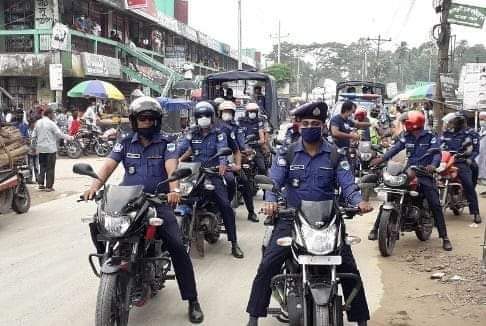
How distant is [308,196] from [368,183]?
0.47m

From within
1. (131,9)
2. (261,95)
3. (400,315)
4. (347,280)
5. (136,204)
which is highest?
(131,9)

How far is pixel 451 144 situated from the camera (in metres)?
8.99

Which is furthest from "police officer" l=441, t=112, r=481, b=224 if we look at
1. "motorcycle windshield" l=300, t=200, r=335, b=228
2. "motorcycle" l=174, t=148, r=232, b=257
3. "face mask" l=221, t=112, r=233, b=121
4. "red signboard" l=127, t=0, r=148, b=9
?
"red signboard" l=127, t=0, r=148, b=9

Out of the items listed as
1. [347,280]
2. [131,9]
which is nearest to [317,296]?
[347,280]

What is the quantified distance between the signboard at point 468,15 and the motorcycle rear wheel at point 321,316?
20.9 feet

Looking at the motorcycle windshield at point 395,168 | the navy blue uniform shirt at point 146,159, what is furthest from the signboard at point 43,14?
the navy blue uniform shirt at point 146,159

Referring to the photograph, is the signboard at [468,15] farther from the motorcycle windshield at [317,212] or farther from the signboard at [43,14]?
the signboard at [43,14]

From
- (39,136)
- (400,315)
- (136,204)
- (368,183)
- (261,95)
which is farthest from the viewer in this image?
(261,95)

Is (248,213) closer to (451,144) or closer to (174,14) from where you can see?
(451,144)

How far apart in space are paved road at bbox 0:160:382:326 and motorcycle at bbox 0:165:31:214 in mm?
330

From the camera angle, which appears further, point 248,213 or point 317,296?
point 248,213

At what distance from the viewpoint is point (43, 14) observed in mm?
24172

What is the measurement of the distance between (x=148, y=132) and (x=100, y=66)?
73.6 feet

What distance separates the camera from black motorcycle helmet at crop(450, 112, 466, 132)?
349 inches
